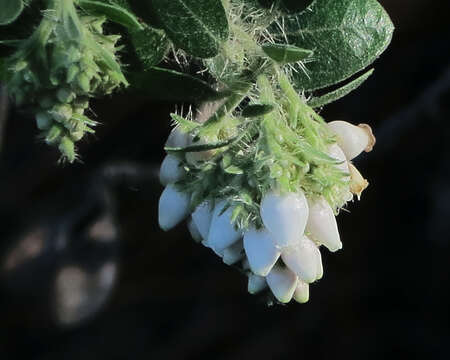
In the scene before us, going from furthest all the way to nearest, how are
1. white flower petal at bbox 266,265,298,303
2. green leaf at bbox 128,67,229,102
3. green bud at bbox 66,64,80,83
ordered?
green leaf at bbox 128,67,229,102 < white flower petal at bbox 266,265,298,303 < green bud at bbox 66,64,80,83

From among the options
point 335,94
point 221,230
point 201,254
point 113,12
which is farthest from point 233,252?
point 201,254

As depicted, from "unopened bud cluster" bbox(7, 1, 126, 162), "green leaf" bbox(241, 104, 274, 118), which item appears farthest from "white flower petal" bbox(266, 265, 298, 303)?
"unopened bud cluster" bbox(7, 1, 126, 162)

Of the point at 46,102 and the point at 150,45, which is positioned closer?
the point at 46,102

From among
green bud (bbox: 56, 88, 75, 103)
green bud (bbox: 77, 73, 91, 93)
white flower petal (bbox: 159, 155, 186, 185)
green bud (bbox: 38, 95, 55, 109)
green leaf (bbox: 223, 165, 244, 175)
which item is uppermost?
green bud (bbox: 77, 73, 91, 93)

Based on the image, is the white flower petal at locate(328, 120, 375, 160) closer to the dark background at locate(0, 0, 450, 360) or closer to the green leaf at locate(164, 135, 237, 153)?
the green leaf at locate(164, 135, 237, 153)

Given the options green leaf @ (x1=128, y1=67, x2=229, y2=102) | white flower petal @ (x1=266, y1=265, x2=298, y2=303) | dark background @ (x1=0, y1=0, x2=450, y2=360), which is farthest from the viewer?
dark background @ (x1=0, y1=0, x2=450, y2=360)

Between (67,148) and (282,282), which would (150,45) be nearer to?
(67,148)

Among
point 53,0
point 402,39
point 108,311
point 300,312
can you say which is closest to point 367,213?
point 300,312
